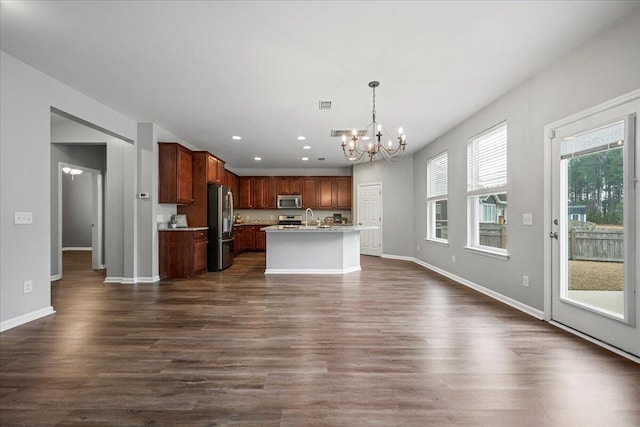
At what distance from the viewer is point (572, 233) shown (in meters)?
2.91

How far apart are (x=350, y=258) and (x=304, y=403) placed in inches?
169

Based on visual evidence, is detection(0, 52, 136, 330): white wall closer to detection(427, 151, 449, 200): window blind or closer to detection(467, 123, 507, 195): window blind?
detection(467, 123, 507, 195): window blind

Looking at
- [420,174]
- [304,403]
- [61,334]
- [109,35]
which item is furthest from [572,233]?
[61,334]

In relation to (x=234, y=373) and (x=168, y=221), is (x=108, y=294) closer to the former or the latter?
(x=168, y=221)

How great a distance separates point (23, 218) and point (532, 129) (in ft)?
18.2

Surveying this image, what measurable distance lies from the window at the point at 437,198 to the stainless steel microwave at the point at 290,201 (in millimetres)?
4070

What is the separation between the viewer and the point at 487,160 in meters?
4.32

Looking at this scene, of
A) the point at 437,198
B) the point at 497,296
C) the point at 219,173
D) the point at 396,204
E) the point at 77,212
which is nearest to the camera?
the point at 497,296

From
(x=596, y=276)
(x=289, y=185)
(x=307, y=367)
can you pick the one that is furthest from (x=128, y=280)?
(x=596, y=276)

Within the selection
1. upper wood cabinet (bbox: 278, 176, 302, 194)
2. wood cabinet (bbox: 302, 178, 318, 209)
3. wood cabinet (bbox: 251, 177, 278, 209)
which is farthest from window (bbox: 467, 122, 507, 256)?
wood cabinet (bbox: 251, 177, 278, 209)

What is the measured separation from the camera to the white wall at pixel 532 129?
2.41 m

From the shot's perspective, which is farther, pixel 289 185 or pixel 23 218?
pixel 289 185

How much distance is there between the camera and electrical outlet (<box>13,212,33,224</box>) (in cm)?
296

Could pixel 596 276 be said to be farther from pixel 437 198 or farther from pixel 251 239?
pixel 251 239
